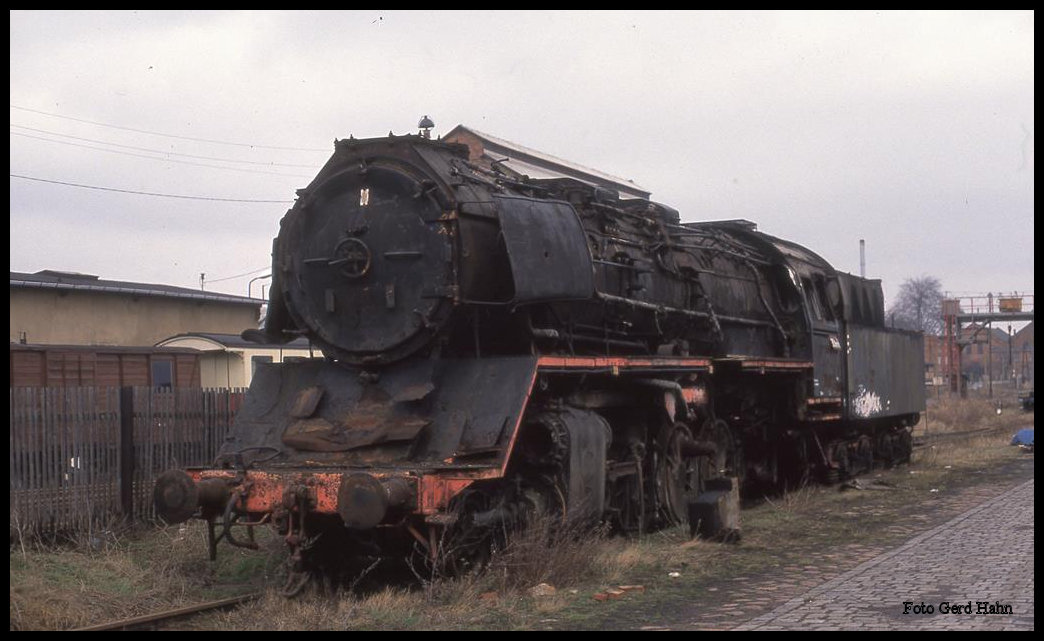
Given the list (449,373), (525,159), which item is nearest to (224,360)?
(525,159)

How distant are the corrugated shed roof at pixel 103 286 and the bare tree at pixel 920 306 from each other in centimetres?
8466

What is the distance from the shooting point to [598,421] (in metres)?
9.63

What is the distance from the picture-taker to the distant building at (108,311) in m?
25.2

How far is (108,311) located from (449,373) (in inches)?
801

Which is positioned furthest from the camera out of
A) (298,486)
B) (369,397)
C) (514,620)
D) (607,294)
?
(607,294)

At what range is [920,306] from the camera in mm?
104375

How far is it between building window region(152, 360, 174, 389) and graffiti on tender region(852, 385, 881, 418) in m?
12.6

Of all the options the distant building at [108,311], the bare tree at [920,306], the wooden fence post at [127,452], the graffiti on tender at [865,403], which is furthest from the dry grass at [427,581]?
the bare tree at [920,306]

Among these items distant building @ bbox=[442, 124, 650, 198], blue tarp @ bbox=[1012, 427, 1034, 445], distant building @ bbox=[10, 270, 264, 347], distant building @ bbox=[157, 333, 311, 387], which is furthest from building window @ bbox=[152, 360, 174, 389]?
blue tarp @ bbox=[1012, 427, 1034, 445]

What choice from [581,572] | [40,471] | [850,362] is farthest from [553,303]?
[850,362]

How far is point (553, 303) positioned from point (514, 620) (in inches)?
126

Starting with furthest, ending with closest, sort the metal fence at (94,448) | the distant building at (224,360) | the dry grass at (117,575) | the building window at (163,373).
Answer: the distant building at (224,360) → the building window at (163,373) → the metal fence at (94,448) → the dry grass at (117,575)

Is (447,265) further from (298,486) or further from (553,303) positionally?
(298,486)

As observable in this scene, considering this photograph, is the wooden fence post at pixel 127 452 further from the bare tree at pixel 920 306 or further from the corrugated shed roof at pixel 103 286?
the bare tree at pixel 920 306
